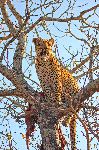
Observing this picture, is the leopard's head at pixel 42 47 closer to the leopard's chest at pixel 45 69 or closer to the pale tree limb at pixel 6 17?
the leopard's chest at pixel 45 69

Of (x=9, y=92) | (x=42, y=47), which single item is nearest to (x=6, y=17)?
(x=42, y=47)

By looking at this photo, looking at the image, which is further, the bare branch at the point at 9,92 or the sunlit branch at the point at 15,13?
the sunlit branch at the point at 15,13

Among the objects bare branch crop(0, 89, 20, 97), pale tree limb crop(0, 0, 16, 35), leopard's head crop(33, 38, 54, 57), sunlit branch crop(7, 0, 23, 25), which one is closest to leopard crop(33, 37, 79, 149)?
leopard's head crop(33, 38, 54, 57)

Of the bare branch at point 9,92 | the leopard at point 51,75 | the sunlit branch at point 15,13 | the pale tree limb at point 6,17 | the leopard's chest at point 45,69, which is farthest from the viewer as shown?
the leopard's chest at point 45,69

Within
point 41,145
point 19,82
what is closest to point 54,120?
point 41,145

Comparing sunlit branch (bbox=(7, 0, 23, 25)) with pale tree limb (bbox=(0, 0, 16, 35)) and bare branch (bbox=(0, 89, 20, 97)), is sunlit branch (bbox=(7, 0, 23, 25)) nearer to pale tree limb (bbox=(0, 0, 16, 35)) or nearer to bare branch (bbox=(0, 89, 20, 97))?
pale tree limb (bbox=(0, 0, 16, 35))

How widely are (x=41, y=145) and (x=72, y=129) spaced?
6.34ft

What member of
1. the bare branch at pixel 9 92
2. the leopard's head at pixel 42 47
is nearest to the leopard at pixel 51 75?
the leopard's head at pixel 42 47

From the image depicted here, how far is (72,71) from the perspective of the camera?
30.3 ft

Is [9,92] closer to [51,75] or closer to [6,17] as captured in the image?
[6,17]

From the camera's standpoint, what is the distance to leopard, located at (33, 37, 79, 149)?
790cm

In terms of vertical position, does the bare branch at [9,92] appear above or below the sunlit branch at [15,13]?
below

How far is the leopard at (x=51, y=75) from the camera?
Result: 7.90m

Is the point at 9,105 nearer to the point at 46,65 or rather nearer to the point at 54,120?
the point at 54,120
